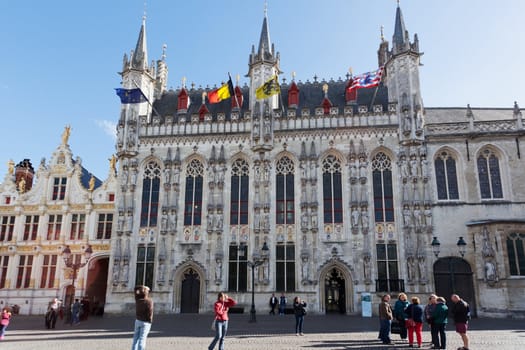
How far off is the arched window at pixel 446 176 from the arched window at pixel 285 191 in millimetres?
10714

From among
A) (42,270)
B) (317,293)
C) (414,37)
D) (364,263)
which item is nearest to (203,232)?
(317,293)

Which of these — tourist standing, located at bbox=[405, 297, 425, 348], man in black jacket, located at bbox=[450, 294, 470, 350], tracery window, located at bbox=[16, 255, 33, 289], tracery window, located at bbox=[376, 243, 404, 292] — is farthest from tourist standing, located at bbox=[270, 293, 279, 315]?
tracery window, located at bbox=[16, 255, 33, 289]

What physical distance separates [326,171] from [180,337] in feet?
A: 61.5

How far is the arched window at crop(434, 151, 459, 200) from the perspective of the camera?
3048 cm

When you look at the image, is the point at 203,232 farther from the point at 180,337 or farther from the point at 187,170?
the point at 180,337

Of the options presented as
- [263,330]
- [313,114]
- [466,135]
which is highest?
[313,114]

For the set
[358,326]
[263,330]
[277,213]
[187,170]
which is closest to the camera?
[263,330]

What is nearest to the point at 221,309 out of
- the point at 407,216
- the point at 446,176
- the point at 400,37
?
the point at 407,216

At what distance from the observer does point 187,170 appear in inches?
1321

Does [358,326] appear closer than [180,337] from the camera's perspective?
No

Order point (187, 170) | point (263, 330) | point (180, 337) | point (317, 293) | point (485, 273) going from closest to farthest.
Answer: point (180, 337) < point (263, 330) < point (485, 273) < point (317, 293) < point (187, 170)

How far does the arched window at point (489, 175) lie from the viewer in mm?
30203

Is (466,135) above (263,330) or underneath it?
above

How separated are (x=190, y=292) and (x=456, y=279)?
1878 cm
